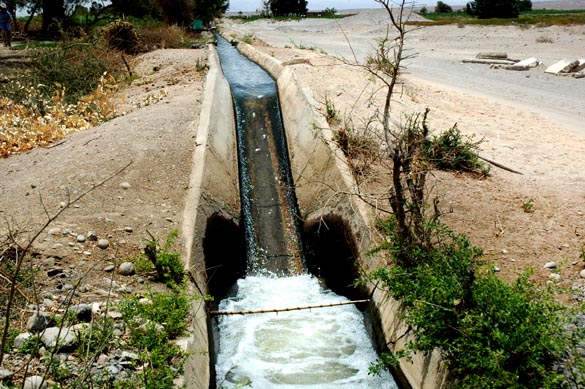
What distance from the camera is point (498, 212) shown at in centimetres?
660

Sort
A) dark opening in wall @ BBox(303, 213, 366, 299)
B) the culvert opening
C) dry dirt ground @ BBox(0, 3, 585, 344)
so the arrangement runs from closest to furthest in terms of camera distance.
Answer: the culvert opening < dry dirt ground @ BBox(0, 3, 585, 344) < dark opening in wall @ BBox(303, 213, 366, 299)

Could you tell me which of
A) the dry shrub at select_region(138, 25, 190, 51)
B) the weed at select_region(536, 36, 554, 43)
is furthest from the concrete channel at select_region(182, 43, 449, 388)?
the weed at select_region(536, 36, 554, 43)

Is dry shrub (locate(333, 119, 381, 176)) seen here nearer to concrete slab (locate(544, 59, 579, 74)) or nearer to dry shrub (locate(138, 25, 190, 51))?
concrete slab (locate(544, 59, 579, 74))

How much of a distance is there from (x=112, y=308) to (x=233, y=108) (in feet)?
24.7

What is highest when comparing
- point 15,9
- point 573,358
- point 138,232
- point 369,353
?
point 15,9

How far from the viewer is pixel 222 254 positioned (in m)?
7.09

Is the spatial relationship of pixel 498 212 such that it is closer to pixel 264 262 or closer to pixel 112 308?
pixel 264 262

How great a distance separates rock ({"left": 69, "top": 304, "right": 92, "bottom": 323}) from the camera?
4.46 m

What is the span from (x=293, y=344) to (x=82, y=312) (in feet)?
7.66

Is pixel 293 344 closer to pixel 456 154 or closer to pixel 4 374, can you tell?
pixel 4 374

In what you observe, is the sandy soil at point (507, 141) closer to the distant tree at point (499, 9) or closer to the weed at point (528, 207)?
the weed at point (528, 207)

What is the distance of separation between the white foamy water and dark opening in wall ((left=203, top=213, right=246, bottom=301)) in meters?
0.26

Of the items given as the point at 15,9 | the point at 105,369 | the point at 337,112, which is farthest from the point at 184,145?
the point at 15,9

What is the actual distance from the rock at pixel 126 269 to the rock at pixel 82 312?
833 millimetres
